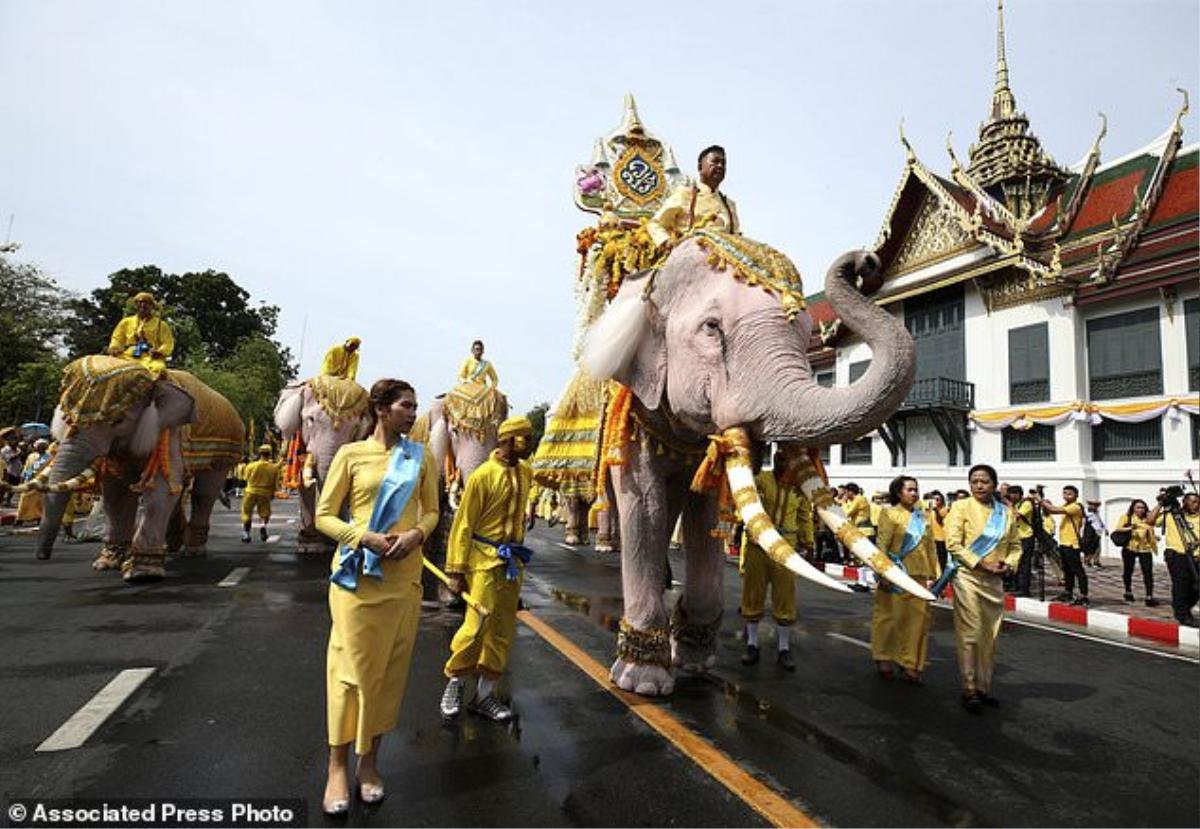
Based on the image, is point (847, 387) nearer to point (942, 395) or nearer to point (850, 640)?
point (850, 640)

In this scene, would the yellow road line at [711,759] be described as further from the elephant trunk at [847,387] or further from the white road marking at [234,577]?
the white road marking at [234,577]

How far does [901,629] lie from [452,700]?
313cm

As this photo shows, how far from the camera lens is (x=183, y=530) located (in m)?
10.2

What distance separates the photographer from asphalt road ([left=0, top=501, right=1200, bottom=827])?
2.70m

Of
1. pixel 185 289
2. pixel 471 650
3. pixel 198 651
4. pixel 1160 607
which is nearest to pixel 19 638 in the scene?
pixel 198 651

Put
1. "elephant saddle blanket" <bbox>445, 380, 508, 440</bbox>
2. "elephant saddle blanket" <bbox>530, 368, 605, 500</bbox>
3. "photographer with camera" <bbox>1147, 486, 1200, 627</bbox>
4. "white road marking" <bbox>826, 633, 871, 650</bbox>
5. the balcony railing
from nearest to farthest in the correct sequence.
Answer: "white road marking" <bbox>826, 633, 871, 650</bbox>
"elephant saddle blanket" <bbox>530, 368, 605, 500</bbox>
"elephant saddle blanket" <bbox>445, 380, 508, 440</bbox>
"photographer with camera" <bbox>1147, 486, 1200, 627</bbox>
the balcony railing

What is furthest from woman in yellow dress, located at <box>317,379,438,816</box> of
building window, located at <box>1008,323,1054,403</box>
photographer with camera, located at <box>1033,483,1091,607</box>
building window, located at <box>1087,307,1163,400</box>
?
building window, located at <box>1008,323,1054,403</box>

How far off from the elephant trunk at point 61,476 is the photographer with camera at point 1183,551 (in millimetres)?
11623

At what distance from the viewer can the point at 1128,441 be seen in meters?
16.5

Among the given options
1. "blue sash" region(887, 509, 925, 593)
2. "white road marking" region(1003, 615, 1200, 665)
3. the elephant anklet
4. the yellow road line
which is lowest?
the yellow road line

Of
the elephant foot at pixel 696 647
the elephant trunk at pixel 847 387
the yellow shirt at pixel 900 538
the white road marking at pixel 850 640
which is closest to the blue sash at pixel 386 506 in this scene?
the elephant trunk at pixel 847 387

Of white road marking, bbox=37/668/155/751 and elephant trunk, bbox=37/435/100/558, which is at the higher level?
elephant trunk, bbox=37/435/100/558

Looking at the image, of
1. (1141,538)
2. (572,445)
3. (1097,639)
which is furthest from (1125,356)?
(572,445)

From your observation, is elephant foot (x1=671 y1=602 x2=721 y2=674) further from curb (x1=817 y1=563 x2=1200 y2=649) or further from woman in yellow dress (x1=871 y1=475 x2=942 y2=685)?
curb (x1=817 y1=563 x2=1200 y2=649)
